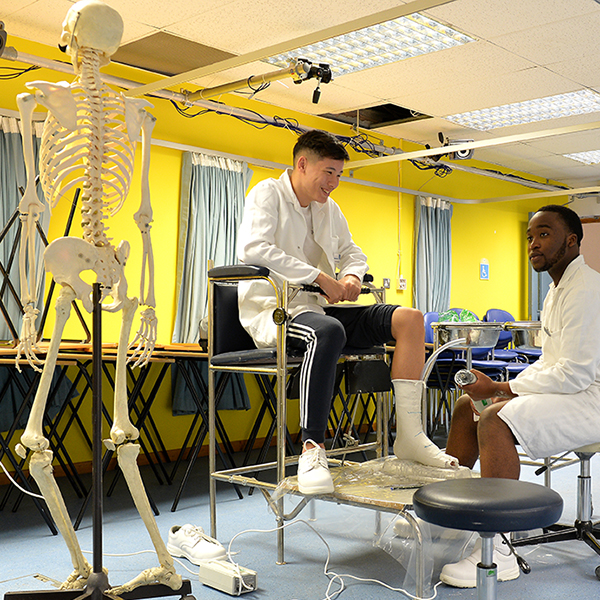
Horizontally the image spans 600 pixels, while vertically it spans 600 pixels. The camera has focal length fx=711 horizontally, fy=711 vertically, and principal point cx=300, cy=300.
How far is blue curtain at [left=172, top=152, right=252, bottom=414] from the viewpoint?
5.40 metres

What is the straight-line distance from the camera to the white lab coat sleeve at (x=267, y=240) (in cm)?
272

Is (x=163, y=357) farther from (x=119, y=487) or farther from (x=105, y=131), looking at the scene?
(x=105, y=131)

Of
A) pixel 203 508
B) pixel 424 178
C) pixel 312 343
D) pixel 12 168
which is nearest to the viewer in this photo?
pixel 312 343

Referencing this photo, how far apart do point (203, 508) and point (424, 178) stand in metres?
5.14

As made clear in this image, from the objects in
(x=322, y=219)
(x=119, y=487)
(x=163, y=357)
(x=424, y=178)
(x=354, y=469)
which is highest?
(x=424, y=178)

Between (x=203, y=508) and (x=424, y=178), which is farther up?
(x=424, y=178)

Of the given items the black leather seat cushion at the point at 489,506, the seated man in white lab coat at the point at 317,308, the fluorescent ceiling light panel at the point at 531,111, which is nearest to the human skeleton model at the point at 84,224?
the seated man in white lab coat at the point at 317,308

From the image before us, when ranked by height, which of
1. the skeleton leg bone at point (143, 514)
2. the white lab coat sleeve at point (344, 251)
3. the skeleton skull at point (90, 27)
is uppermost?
the skeleton skull at point (90, 27)

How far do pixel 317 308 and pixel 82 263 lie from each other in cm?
121

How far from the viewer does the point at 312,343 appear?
2555mm

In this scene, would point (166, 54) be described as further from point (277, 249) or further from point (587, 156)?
point (587, 156)

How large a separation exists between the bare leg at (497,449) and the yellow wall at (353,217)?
2.79 m

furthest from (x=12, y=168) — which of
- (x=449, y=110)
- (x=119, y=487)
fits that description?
(x=449, y=110)

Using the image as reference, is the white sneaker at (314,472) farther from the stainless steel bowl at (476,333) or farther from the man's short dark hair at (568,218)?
the man's short dark hair at (568,218)
